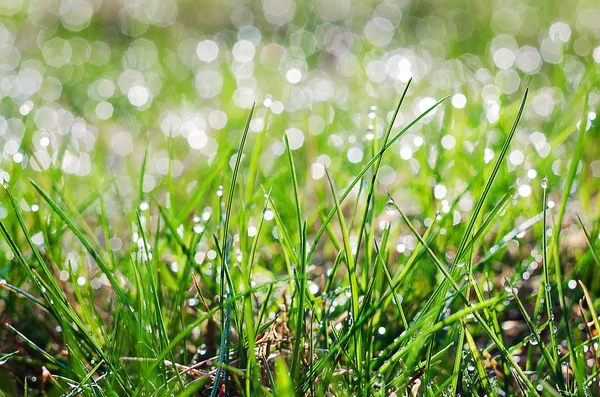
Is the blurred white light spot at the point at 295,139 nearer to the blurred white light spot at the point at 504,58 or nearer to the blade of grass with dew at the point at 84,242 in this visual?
the blade of grass with dew at the point at 84,242

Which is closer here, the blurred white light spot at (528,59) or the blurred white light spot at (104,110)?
the blurred white light spot at (104,110)

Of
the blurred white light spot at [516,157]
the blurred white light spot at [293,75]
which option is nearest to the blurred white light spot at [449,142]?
the blurred white light spot at [516,157]

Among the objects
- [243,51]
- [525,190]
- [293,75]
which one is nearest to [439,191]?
[525,190]

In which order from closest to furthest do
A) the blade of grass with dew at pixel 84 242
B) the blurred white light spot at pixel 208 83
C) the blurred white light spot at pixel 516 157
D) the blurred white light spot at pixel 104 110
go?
the blade of grass with dew at pixel 84 242
the blurred white light spot at pixel 516 157
the blurred white light spot at pixel 104 110
the blurred white light spot at pixel 208 83

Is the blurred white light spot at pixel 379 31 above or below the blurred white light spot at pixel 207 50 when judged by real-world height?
above

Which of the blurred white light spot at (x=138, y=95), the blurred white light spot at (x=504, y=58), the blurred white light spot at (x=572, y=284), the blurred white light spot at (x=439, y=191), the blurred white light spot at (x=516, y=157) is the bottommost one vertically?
the blurred white light spot at (x=138, y=95)

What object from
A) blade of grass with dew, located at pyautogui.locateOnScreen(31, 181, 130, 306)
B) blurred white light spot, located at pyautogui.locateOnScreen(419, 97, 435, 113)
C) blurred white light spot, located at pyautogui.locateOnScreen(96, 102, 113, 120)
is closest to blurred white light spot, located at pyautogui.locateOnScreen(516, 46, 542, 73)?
blurred white light spot, located at pyautogui.locateOnScreen(419, 97, 435, 113)

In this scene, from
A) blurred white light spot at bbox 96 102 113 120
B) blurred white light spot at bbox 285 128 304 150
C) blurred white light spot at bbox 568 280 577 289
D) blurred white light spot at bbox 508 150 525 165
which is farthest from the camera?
blurred white light spot at bbox 96 102 113 120

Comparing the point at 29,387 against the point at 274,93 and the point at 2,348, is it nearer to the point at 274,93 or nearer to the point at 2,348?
the point at 2,348

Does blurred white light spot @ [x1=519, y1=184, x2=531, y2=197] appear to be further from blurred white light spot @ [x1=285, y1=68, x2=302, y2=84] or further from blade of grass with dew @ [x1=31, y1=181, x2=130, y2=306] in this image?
blurred white light spot @ [x1=285, y1=68, x2=302, y2=84]

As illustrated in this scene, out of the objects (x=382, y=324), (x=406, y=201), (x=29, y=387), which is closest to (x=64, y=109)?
(x=406, y=201)
